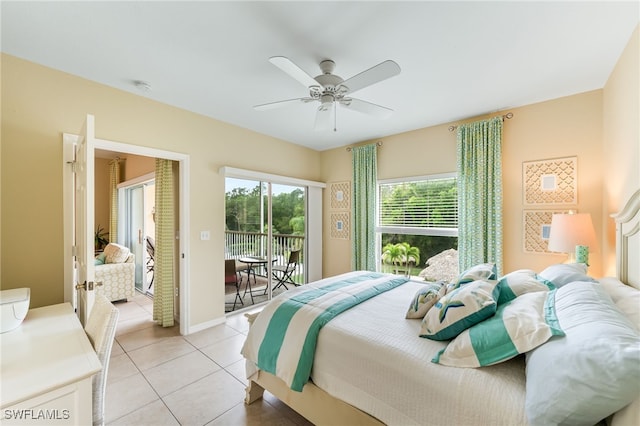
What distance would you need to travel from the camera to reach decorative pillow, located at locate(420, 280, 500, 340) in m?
1.38

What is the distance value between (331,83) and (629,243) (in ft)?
7.89

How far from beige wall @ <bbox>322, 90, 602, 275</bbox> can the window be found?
0.21 meters

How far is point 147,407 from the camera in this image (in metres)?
1.95

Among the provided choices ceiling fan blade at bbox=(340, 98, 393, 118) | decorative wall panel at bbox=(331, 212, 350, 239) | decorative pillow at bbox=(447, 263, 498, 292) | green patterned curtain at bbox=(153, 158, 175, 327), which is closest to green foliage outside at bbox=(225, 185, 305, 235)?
decorative wall panel at bbox=(331, 212, 350, 239)

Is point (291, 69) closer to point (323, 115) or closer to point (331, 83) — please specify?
point (331, 83)

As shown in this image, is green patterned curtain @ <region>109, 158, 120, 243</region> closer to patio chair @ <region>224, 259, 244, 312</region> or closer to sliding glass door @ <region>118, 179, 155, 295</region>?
sliding glass door @ <region>118, 179, 155, 295</region>

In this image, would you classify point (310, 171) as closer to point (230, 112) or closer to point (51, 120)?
point (230, 112)

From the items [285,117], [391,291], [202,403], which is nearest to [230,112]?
[285,117]

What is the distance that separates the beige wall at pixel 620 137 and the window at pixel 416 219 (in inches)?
54.8

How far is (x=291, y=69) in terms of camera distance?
1759 millimetres

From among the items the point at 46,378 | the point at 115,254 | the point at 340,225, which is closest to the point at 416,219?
the point at 340,225

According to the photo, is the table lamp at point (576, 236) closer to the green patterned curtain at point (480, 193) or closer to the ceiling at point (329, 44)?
the green patterned curtain at point (480, 193)

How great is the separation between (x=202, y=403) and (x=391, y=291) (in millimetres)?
1755

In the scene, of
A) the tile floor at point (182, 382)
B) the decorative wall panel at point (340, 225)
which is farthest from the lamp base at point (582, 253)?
the decorative wall panel at point (340, 225)
